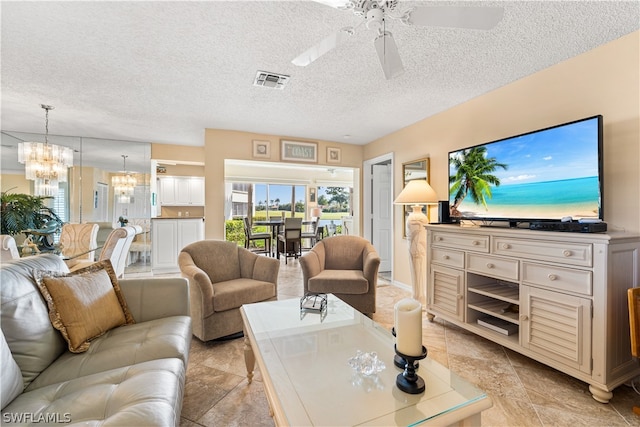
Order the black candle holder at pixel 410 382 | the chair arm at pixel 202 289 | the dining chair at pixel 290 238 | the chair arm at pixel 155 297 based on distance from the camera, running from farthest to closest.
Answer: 1. the dining chair at pixel 290 238
2. the chair arm at pixel 202 289
3. the chair arm at pixel 155 297
4. the black candle holder at pixel 410 382

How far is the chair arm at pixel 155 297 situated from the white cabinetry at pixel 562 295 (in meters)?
2.40

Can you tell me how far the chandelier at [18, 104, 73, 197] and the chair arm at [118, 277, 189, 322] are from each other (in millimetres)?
2665

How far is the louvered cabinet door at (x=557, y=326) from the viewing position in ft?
5.73

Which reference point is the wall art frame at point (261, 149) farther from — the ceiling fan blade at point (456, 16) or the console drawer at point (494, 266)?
the ceiling fan blade at point (456, 16)

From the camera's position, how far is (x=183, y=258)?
263cm

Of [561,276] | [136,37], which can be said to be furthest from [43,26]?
[561,276]

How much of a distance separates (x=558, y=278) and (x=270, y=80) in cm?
279

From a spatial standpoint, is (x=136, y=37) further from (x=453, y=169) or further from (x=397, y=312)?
(x=453, y=169)

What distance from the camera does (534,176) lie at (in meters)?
2.26

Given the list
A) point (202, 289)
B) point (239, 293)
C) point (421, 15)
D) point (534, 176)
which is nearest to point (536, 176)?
point (534, 176)

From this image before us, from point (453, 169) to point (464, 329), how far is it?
167cm

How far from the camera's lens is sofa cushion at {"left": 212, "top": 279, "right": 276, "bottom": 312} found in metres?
2.39

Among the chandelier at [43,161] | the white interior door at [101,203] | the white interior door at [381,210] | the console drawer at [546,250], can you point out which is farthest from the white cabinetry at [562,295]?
the white interior door at [101,203]

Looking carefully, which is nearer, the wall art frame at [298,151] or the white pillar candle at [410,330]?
the white pillar candle at [410,330]
